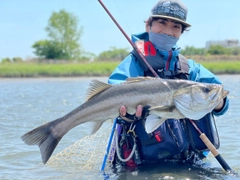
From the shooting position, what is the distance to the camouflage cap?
17.9 feet

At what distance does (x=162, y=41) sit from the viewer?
5.59 m

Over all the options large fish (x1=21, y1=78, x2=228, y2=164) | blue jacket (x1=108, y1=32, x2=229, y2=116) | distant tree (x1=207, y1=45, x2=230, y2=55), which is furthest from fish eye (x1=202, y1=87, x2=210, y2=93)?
distant tree (x1=207, y1=45, x2=230, y2=55)

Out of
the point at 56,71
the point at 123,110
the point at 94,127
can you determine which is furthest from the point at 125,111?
the point at 56,71

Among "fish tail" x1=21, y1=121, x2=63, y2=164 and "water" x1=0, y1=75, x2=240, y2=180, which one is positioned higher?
"fish tail" x1=21, y1=121, x2=63, y2=164

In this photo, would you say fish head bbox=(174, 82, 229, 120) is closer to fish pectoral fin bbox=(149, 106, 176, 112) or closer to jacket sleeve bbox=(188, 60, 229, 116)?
fish pectoral fin bbox=(149, 106, 176, 112)

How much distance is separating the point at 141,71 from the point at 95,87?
0.88 meters

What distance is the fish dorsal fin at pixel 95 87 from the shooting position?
473 centimetres

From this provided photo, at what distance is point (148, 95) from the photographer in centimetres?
454

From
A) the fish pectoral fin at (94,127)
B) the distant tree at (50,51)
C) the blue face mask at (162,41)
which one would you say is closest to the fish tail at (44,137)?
the fish pectoral fin at (94,127)

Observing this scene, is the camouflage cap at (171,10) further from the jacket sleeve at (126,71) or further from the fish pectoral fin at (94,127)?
the fish pectoral fin at (94,127)

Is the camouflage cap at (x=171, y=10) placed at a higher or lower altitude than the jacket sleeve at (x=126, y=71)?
higher

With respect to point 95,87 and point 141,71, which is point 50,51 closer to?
point 141,71

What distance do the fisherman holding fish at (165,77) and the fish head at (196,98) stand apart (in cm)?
70

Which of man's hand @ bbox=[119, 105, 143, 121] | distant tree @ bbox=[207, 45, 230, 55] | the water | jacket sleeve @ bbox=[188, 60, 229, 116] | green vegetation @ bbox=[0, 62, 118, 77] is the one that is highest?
distant tree @ bbox=[207, 45, 230, 55]
